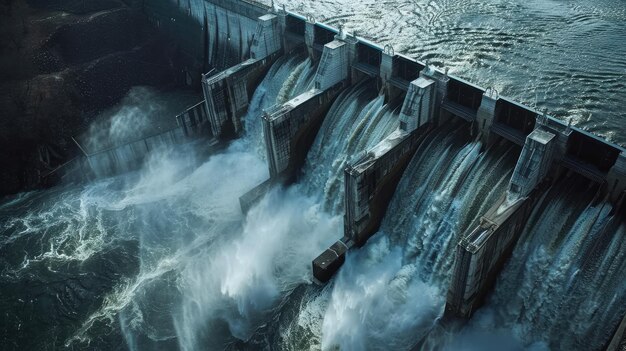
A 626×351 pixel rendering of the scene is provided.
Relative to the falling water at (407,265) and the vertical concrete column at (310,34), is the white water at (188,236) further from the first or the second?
the falling water at (407,265)

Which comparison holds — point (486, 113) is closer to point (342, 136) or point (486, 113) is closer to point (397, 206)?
point (397, 206)

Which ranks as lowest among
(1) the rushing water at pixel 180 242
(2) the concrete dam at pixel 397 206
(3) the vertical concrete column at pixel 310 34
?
(1) the rushing water at pixel 180 242

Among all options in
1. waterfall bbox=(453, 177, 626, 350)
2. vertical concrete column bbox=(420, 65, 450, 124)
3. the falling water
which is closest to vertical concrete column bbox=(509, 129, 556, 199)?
waterfall bbox=(453, 177, 626, 350)

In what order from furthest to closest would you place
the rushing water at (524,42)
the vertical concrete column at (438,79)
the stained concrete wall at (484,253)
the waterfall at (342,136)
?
1. the waterfall at (342,136)
2. the rushing water at (524,42)
3. the vertical concrete column at (438,79)
4. the stained concrete wall at (484,253)

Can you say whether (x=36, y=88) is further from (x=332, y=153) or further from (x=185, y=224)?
(x=332, y=153)

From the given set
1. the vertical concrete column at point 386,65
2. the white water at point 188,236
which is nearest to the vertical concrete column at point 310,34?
the white water at point 188,236

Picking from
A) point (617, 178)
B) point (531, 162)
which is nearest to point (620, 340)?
point (617, 178)
